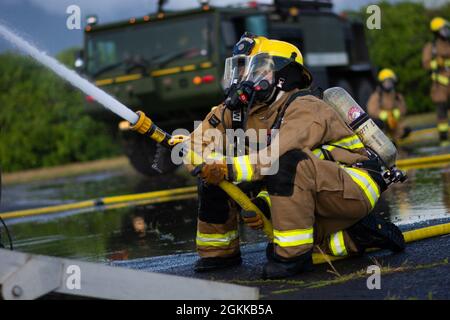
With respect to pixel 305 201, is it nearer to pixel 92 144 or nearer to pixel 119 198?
pixel 119 198

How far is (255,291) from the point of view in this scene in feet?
11.5

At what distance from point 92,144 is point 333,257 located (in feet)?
46.7

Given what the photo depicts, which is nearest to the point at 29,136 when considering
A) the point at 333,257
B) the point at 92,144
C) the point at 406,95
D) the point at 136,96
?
the point at 92,144

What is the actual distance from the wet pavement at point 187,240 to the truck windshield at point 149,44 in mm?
1689

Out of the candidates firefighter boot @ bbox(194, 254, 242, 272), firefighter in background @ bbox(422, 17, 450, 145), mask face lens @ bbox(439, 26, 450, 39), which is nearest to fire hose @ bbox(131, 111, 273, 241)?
firefighter boot @ bbox(194, 254, 242, 272)

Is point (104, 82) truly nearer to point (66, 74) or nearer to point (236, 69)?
point (236, 69)

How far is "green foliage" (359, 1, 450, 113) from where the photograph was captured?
19531mm

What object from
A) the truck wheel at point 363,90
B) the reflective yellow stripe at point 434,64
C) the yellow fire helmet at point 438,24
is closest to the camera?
the yellow fire helmet at point 438,24

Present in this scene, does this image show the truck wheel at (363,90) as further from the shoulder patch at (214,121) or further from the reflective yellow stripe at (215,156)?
the reflective yellow stripe at (215,156)

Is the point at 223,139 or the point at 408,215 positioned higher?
the point at 223,139

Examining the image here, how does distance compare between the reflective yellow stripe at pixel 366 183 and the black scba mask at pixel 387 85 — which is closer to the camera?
the reflective yellow stripe at pixel 366 183

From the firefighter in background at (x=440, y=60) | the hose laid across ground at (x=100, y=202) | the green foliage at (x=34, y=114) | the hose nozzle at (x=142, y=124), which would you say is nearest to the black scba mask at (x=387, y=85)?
the firefighter in background at (x=440, y=60)

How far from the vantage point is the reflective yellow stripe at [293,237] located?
14.2ft

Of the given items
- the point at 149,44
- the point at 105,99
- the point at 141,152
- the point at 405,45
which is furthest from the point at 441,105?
the point at 105,99
